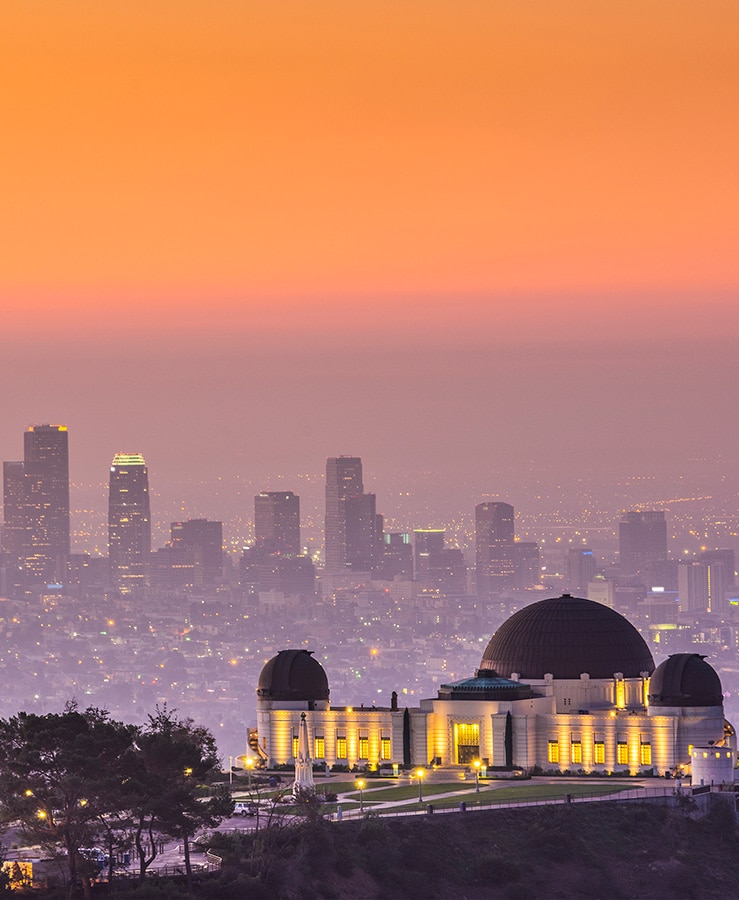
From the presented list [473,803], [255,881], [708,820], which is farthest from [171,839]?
[708,820]

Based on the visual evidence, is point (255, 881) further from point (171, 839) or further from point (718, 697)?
point (718, 697)

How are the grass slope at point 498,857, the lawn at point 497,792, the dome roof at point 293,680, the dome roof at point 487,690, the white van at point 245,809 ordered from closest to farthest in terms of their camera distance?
1. the grass slope at point 498,857
2. the white van at point 245,809
3. the lawn at point 497,792
4. the dome roof at point 487,690
5. the dome roof at point 293,680

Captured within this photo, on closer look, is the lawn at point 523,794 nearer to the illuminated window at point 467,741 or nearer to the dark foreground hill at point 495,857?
the dark foreground hill at point 495,857

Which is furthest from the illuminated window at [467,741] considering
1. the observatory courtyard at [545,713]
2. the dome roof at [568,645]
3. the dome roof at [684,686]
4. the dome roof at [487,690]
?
the dome roof at [684,686]

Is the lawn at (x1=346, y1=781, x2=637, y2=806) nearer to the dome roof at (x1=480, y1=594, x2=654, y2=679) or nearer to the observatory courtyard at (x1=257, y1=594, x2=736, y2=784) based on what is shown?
the observatory courtyard at (x1=257, y1=594, x2=736, y2=784)

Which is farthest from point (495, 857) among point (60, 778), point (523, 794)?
point (60, 778)

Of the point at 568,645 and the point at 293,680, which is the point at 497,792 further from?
the point at 293,680
